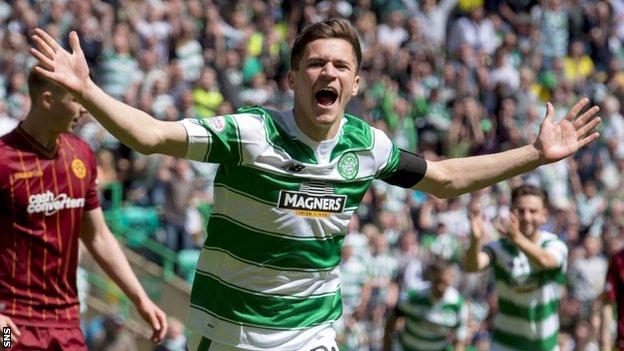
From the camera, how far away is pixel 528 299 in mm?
10180

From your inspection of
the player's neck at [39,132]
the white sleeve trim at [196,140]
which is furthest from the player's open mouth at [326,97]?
the player's neck at [39,132]

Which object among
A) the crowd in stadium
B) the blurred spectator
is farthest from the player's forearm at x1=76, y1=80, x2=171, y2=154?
the blurred spectator

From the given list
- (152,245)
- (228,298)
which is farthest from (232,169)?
(152,245)

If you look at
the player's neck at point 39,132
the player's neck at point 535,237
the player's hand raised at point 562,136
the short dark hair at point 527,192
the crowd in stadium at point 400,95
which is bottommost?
the player's neck at point 39,132

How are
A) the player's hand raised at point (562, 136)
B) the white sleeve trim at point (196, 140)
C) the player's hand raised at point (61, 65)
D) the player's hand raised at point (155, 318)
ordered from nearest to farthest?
the player's hand raised at point (61, 65) → the white sleeve trim at point (196, 140) → the player's hand raised at point (562, 136) → the player's hand raised at point (155, 318)

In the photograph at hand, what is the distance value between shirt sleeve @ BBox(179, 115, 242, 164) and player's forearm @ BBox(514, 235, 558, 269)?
386cm

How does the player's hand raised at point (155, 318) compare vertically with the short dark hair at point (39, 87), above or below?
below

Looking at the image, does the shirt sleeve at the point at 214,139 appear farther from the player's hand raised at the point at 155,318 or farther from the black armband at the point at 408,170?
the player's hand raised at the point at 155,318

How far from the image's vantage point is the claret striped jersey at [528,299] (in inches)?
400

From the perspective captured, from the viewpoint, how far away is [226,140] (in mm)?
6059

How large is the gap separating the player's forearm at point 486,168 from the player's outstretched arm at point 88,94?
1.71m

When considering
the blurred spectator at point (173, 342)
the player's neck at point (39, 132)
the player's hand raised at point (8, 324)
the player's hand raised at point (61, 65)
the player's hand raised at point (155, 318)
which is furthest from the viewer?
the blurred spectator at point (173, 342)

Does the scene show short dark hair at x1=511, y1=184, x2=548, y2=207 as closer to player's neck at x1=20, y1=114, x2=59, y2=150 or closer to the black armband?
the black armband

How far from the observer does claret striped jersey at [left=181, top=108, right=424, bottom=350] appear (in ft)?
20.3
